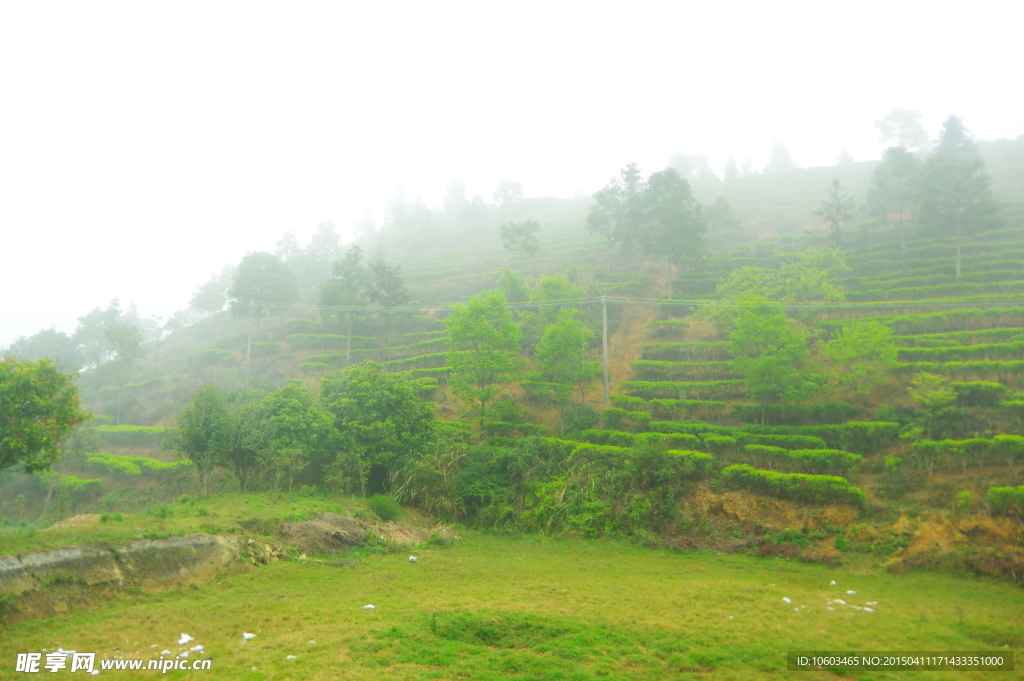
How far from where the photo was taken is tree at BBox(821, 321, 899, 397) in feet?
76.7

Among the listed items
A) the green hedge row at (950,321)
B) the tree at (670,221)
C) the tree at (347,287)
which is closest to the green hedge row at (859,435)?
the green hedge row at (950,321)

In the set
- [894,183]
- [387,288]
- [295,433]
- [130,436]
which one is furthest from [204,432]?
[894,183]

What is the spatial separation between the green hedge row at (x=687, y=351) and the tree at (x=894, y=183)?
82.6 feet

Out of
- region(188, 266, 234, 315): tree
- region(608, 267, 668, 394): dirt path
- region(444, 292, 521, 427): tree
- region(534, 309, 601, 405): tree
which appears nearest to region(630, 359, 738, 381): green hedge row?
region(608, 267, 668, 394): dirt path

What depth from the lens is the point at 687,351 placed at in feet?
105

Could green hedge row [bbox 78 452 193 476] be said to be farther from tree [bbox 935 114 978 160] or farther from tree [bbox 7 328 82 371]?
tree [bbox 935 114 978 160]

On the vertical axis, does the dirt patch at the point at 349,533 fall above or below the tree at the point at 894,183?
below

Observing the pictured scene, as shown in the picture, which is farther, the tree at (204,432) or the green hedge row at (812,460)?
the tree at (204,432)

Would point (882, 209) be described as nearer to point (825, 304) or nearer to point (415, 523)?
point (825, 304)

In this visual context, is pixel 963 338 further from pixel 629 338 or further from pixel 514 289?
pixel 514 289

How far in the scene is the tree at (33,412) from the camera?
1392 cm

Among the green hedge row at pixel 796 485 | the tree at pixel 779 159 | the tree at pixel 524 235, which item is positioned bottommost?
the green hedge row at pixel 796 485

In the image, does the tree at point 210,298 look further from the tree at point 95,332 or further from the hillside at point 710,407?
the hillside at point 710,407

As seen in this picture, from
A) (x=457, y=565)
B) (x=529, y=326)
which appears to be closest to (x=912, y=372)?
(x=529, y=326)
